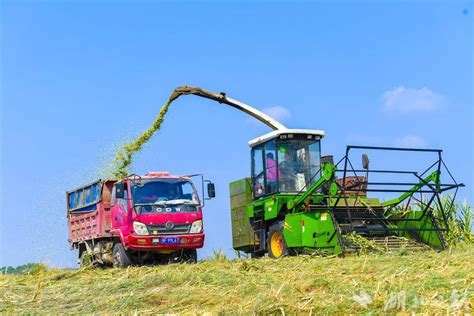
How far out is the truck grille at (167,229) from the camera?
1549cm

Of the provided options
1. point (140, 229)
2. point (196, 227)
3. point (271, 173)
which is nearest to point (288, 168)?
point (271, 173)

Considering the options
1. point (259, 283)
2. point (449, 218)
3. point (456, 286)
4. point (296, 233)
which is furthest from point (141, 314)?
point (449, 218)

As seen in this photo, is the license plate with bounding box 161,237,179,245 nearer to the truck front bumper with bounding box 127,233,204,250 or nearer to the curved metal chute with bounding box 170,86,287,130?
the truck front bumper with bounding box 127,233,204,250

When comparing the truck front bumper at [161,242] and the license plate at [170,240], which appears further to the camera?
the license plate at [170,240]

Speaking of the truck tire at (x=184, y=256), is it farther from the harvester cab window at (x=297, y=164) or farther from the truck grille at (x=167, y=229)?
the harvester cab window at (x=297, y=164)

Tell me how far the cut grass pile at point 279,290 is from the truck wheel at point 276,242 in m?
2.93

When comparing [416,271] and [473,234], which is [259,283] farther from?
[473,234]

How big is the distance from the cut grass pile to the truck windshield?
3.25 metres

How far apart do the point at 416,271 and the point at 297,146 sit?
23.2 ft

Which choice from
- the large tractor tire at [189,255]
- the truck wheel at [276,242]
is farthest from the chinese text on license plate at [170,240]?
the truck wheel at [276,242]

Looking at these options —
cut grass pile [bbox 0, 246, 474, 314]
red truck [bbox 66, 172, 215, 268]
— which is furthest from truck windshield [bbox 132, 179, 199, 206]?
cut grass pile [bbox 0, 246, 474, 314]

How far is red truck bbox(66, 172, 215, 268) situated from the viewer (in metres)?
15.5

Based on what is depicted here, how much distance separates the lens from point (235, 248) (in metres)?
17.7

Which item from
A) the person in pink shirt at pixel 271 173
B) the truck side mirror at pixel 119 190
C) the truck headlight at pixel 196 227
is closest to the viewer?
the truck side mirror at pixel 119 190
